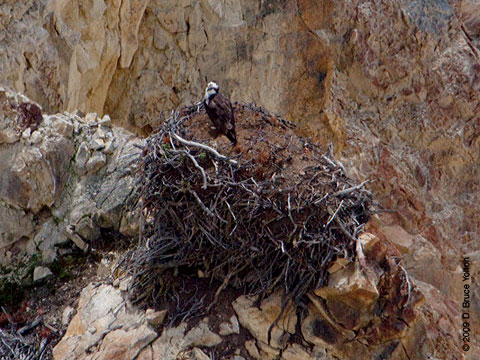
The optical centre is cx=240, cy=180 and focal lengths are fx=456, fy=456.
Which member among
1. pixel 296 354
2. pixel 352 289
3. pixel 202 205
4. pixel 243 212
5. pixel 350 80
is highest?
pixel 202 205

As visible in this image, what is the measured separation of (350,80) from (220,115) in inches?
213

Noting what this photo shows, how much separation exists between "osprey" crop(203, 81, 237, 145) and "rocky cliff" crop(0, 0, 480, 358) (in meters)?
3.94

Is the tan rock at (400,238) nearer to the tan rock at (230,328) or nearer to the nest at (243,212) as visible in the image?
the nest at (243,212)

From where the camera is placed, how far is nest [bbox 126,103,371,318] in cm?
331

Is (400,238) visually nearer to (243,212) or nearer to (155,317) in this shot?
(243,212)

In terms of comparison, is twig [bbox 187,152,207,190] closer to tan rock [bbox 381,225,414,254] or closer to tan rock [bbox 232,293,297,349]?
tan rock [bbox 232,293,297,349]

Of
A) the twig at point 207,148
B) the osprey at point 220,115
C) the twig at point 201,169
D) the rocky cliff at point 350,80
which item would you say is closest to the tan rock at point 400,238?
the rocky cliff at point 350,80

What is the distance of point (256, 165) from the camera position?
3.44 meters

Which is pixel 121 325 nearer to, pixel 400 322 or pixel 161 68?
pixel 400 322

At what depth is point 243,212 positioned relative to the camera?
3.32 metres

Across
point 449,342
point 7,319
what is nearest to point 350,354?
point 449,342

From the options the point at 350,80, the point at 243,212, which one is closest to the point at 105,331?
the point at 243,212

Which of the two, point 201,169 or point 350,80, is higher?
point 201,169

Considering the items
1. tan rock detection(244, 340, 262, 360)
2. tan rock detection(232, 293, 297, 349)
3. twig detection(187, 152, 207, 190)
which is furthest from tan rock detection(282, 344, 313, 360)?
twig detection(187, 152, 207, 190)
